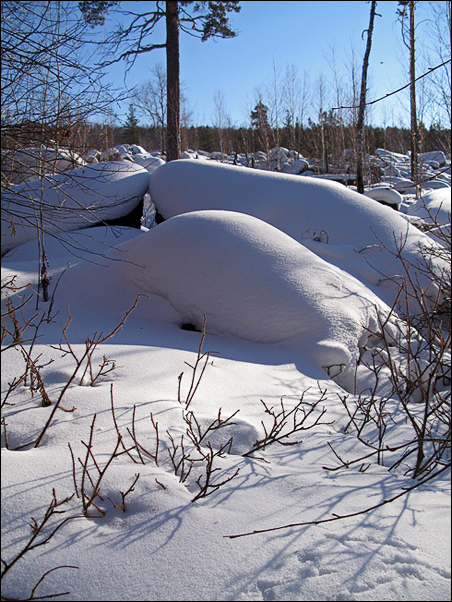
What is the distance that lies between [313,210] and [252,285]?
2.01 meters

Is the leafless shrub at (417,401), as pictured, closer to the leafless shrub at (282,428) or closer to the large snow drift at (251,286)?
the leafless shrub at (282,428)

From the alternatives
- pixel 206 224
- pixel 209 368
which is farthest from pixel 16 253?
pixel 209 368

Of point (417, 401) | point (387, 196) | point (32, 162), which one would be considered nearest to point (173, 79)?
point (387, 196)

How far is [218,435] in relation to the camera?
5.70ft

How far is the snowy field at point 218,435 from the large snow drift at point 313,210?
17 cm

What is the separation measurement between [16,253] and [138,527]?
4.85 meters

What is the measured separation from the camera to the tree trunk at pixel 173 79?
8.52 meters

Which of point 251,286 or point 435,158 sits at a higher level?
point 435,158

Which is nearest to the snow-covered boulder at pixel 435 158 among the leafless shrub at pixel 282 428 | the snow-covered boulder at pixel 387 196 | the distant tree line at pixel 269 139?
the distant tree line at pixel 269 139

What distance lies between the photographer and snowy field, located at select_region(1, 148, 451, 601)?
1067 mm

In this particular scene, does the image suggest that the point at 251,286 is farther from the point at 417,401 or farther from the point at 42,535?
the point at 42,535

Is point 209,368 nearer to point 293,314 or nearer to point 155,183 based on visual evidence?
point 293,314

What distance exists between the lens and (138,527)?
1193mm

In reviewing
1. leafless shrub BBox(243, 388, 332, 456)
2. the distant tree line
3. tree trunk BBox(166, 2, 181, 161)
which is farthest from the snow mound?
the distant tree line
